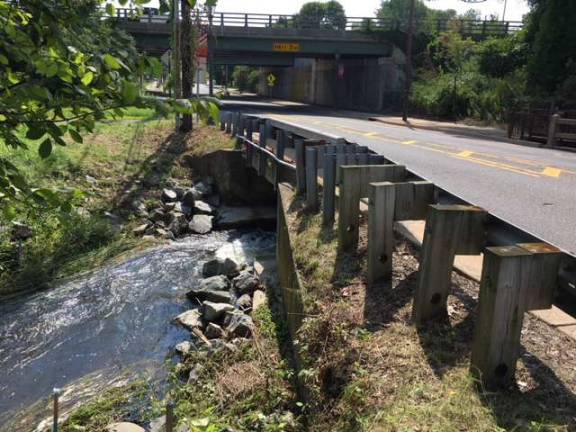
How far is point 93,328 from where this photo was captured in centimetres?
775

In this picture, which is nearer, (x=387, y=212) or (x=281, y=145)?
(x=387, y=212)

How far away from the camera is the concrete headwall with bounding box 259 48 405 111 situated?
132 feet

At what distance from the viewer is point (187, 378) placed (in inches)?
239

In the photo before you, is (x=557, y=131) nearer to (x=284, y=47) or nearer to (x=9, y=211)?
(x=9, y=211)

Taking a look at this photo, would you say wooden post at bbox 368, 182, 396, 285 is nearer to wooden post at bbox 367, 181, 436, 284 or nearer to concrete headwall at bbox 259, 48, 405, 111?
wooden post at bbox 367, 181, 436, 284

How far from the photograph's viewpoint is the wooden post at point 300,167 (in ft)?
26.4

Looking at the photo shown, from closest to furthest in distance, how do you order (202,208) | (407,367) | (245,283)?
(407,367) < (245,283) < (202,208)

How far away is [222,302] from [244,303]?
386mm

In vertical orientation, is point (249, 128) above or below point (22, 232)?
above

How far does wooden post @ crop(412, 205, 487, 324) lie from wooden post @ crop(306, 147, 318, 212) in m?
3.63

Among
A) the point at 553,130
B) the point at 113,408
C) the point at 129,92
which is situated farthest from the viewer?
the point at 553,130

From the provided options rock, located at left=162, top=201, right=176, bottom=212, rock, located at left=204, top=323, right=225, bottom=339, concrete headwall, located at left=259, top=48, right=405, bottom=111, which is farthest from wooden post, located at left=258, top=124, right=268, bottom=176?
concrete headwall, located at left=259, top=48, right=405, bottom=111

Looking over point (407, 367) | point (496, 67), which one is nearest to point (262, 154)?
point (407, 367)

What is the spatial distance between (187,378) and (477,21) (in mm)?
44605
